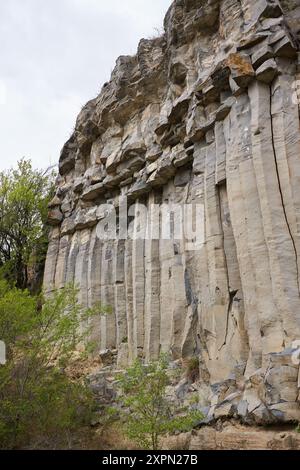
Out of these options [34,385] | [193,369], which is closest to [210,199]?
[193,369]

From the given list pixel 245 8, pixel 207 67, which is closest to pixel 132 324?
pixel 207 67

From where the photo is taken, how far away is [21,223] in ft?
90.7

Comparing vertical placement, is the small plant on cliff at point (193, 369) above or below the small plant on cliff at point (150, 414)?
above

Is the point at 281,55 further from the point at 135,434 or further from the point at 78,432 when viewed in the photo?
the point at 78,432

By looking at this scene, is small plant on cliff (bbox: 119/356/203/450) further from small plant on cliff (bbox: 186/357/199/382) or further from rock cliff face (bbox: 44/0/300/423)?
small plant on cliff (bbox: 186/357/199/382)

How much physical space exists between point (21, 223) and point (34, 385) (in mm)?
15929

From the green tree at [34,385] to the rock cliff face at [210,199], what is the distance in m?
3.56

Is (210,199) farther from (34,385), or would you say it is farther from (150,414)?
(34,385)

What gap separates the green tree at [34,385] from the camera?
1247 cm

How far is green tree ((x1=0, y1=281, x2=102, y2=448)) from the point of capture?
12.5m

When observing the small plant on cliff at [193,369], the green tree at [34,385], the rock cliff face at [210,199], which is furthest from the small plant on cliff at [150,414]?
the green tree at [34,385]

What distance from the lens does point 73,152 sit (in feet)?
89.1

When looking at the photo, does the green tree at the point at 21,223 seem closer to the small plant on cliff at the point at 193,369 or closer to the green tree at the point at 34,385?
the green tree at the point at 34,385

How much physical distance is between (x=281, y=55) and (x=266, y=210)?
16.3 feet
